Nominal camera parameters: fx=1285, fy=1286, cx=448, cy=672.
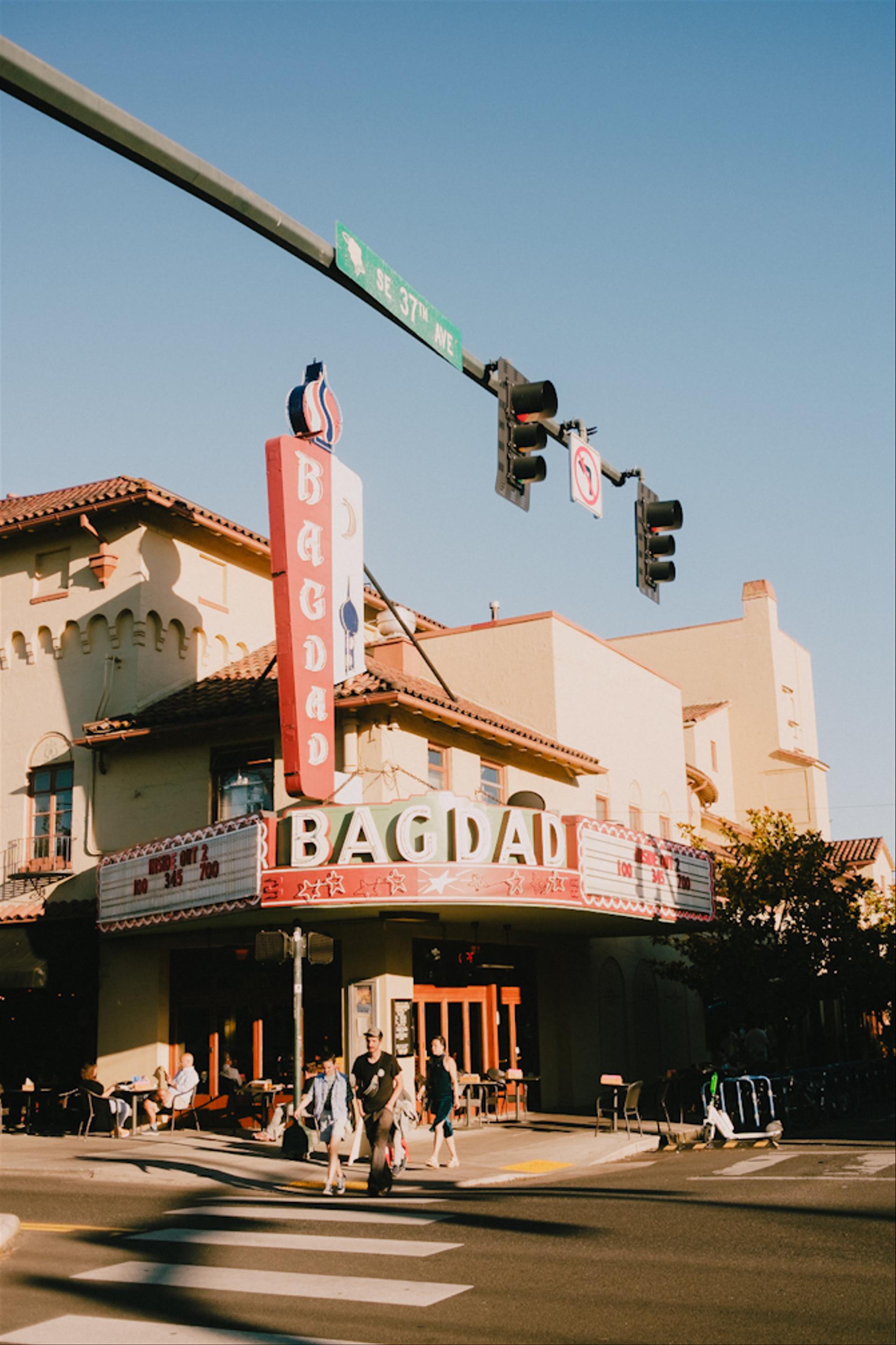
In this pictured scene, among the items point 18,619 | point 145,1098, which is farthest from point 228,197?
point 18,619

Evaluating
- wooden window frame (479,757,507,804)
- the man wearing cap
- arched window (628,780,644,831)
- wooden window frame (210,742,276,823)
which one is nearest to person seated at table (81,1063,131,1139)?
wooden window frame (210,742,276,823)

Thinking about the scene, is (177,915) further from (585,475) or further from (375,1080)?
(585,475)

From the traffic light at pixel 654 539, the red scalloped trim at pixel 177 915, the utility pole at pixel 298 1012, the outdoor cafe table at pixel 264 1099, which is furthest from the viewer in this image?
the outdoor cafe table at pixel 264 1099

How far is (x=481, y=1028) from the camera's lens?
25.8m

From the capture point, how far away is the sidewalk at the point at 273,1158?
656 inches

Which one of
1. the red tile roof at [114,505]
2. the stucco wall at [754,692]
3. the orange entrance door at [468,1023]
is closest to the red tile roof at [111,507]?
the red tile roof at [114,505]

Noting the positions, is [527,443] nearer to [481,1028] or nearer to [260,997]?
[260,997]

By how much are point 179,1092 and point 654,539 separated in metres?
14.6

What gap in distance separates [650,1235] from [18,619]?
20858mm

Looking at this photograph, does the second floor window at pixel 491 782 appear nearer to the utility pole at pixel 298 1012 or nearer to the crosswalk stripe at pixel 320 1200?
the utility pole at pixel 298 1012

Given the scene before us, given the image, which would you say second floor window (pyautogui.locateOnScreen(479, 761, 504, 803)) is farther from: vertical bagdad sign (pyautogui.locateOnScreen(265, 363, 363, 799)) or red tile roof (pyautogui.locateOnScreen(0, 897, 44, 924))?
red tile roof (pyautogui.locateOnScreen(0, 897, 44, 924))

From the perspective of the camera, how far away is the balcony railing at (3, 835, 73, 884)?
25.5m

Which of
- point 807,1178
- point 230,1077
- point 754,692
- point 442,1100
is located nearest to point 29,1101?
point 230,1077

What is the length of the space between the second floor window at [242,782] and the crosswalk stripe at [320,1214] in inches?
406
